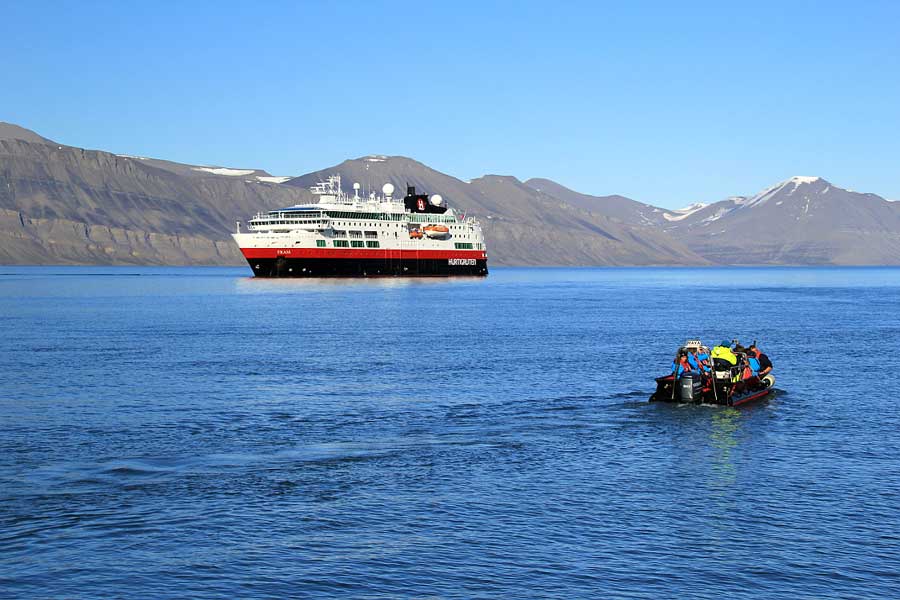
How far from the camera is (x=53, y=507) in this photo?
27047mm

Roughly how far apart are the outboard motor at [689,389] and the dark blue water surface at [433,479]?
0.70m

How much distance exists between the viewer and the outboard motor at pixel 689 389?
45.1 metres

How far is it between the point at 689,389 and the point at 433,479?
59.1 ft

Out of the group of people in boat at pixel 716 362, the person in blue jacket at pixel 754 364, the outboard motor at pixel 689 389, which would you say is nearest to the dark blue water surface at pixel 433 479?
the outboard motor at pixel 689 389

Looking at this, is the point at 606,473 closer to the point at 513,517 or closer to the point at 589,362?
the point at 513,517

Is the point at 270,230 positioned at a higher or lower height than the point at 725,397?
higher

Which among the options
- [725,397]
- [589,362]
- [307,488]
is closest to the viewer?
[307,488]

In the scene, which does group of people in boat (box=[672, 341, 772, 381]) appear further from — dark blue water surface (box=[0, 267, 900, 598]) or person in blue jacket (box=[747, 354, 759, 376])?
dark blue water surface (box=[0, 267, 900, 598])

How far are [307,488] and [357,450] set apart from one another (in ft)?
17.6

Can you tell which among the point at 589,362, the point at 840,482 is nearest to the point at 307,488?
the point at 840,482

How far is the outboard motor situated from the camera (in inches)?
1775

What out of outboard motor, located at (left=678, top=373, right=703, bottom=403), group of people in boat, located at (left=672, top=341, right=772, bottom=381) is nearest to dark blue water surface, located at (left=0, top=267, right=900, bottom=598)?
outboard motor, located at (left=678, top=373, right=703, bottom=403)

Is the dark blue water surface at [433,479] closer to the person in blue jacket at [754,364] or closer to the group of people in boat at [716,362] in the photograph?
the group of people in boat at [716,362]

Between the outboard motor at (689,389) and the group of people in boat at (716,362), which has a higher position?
the group of people in boat at (716,362)
